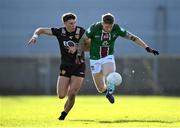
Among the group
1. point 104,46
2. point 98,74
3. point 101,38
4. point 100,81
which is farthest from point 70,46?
point 100,81

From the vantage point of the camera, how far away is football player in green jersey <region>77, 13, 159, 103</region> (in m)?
16.2

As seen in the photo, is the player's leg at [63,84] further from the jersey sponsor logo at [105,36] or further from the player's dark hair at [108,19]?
the player's dark hair at [108,19]

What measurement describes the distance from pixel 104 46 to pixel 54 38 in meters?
19.4

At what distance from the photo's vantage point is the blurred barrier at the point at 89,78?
98.9 feet

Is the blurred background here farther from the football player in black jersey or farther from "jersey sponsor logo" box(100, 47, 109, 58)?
the football player in black jersey

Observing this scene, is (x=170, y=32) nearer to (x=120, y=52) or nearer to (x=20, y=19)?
(x=120, y=52)

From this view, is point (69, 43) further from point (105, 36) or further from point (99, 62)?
point (99, 62)

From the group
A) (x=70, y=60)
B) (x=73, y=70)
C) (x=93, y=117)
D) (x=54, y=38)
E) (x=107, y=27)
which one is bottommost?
(x=54, y=38)

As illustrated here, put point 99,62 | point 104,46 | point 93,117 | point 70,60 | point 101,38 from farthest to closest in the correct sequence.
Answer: point 93,117
point 99,62
point 104,46
point 101,38
point 70,60

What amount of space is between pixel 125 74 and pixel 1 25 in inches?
365

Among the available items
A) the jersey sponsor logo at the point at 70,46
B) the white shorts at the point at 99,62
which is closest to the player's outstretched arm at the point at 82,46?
the jersey sponsor logo at the point at 70,46

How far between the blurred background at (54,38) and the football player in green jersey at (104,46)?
1410 centimetres

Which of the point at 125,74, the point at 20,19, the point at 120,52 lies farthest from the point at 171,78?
the point at 20,19

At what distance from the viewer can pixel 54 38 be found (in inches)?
1414
